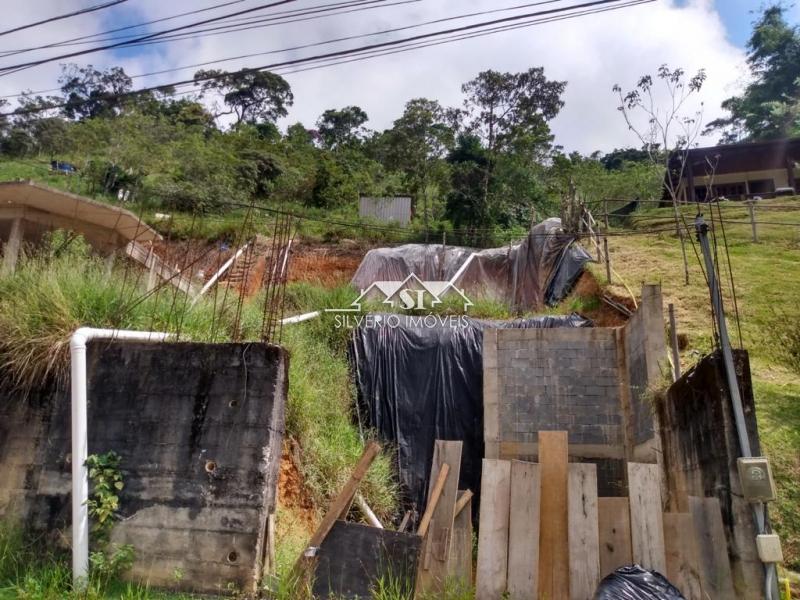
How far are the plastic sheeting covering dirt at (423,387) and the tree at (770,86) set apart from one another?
2008 cm

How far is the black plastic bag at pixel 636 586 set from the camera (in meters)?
2.92

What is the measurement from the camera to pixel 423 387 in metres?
8.45

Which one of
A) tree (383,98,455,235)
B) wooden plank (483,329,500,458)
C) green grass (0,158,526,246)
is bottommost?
wooden plank (483,329,500,458)

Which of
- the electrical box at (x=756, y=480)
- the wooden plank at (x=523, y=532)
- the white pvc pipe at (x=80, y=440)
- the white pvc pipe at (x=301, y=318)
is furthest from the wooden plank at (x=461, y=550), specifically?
the white pvc pipe at (x=301, y=318)

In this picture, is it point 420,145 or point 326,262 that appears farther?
point 420,145

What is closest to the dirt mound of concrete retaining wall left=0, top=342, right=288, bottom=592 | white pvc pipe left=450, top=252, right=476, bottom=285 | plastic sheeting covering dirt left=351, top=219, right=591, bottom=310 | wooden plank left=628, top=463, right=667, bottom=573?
plastic sheeting covering dirt left=351, top=219, right=591, bottom=310

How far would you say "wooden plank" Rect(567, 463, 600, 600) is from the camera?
318cm

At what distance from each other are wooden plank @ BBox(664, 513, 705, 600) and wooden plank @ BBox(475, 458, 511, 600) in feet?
2.75

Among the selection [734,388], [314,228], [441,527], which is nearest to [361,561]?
[441,527]

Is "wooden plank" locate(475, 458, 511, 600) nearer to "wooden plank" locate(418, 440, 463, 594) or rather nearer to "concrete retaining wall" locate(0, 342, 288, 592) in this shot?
"wooden plank" locate(418, 440, 463, 594)

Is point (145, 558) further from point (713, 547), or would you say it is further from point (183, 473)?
point (713, 547)

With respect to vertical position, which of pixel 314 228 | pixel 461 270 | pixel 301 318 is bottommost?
pixel 301 318

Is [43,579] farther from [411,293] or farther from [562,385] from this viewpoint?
[411,293]

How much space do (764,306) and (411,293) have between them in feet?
19.6
